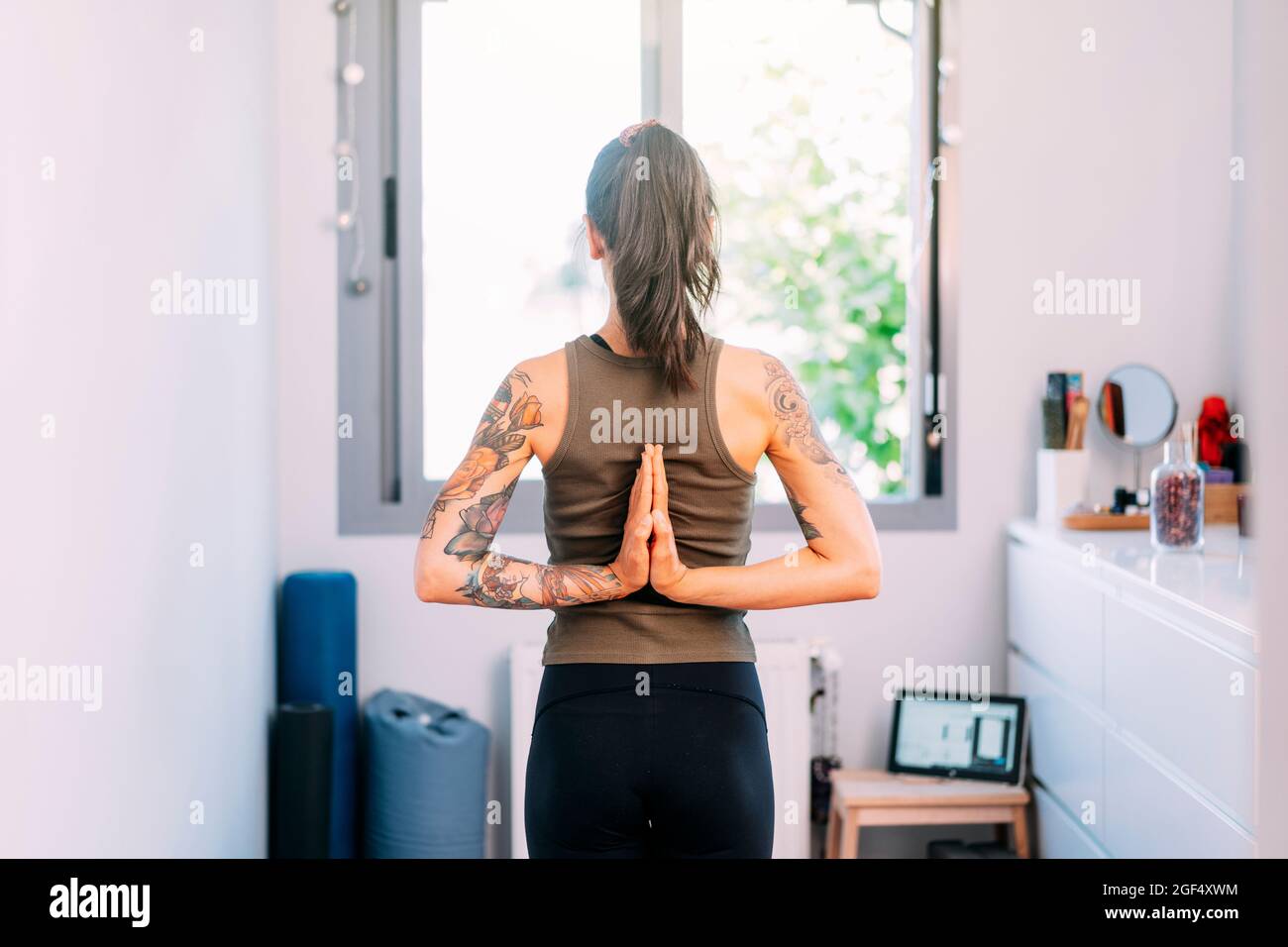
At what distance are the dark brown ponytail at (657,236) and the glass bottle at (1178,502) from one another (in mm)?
1292

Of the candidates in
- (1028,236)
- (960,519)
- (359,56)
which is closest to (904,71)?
(1028,236)

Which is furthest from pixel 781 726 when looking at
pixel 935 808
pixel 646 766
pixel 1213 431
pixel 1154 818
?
pixel 646 766

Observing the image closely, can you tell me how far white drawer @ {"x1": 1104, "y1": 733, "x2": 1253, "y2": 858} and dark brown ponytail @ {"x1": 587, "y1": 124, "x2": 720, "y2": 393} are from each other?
3.45 feet

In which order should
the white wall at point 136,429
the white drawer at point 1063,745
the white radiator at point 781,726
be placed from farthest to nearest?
the white radiator at point 781,726 < the white drawer at point 1063,745 < the white wall at point 136,429

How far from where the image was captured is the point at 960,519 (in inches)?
A: 114

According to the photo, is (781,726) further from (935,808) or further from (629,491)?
(629,491)

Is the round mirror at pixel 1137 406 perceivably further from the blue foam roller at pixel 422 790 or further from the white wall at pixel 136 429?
the white wall at pixel 136 429

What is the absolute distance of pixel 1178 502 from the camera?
2.31 m

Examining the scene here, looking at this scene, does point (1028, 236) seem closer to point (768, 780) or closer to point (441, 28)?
point (441, 28)

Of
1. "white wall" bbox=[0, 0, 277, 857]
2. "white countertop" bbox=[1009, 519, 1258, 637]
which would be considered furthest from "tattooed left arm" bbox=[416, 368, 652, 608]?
"white countertop" bbox=[1009, 519, 1258, 637]

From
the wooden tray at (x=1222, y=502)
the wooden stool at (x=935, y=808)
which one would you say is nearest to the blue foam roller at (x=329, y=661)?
the wooden stool at (x=935, y=808)

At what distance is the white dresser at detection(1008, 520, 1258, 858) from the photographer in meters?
1.74

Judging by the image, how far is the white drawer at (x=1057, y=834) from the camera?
2336 mm
